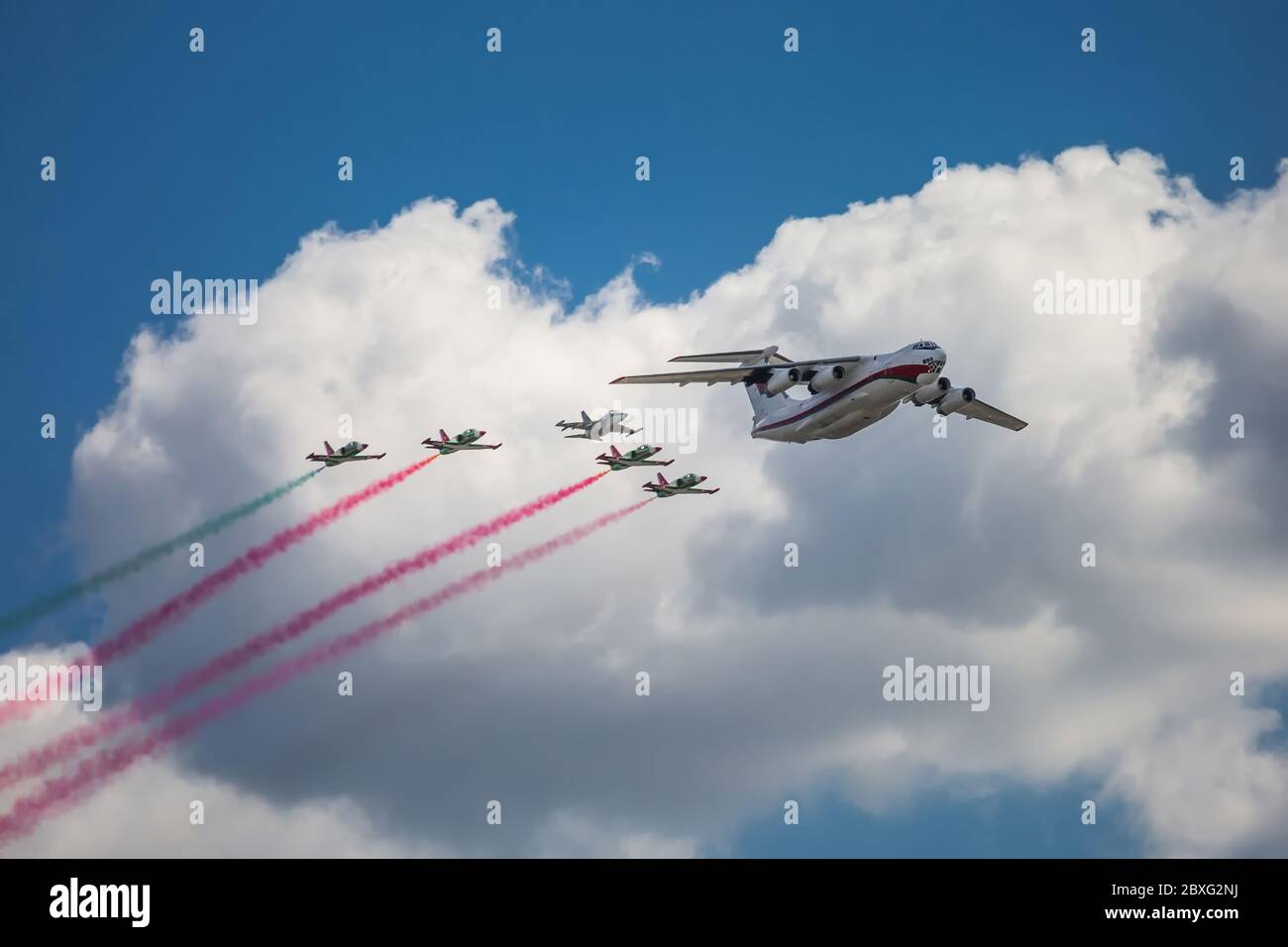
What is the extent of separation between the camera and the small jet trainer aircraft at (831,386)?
79.2 m

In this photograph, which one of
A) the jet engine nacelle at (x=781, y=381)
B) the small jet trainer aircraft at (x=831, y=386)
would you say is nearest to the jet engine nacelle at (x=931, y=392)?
the small jet trainer aircraft at (x=831, y=386)

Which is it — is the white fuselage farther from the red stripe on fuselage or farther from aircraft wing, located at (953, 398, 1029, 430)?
aircraft wing, located at (953, 398, 1029, 430)

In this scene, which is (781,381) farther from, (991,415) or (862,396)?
(991,415)

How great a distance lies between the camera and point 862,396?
79500 mm

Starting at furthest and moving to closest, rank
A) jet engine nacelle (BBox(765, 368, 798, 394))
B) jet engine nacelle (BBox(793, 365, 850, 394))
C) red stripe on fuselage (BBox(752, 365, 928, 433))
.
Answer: jet engine nacelle (BBox(765, 368, 798, 394)) → jet engine nacelle (BBox(793, 365, 850, 394)) → red stripe on fuselage (BBox(752, 365, 928, 433))

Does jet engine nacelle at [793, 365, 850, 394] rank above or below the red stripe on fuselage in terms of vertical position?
above

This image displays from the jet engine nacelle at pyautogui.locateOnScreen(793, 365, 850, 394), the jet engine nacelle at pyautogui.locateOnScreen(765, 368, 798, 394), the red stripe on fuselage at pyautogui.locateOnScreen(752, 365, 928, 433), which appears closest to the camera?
the red stripe on fuselage at pyautogui.locateOnScreen(752, 365, 928, 433)

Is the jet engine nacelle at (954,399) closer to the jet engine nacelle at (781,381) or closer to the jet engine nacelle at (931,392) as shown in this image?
the jet engine nacelle at (931,392)

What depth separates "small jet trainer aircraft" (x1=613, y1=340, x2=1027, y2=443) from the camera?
79188 millimetres

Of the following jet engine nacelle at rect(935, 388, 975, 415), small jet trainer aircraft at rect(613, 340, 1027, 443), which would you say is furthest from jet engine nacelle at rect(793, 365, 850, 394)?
jet engine nacelle at rect(935, 388, 975, 415)
